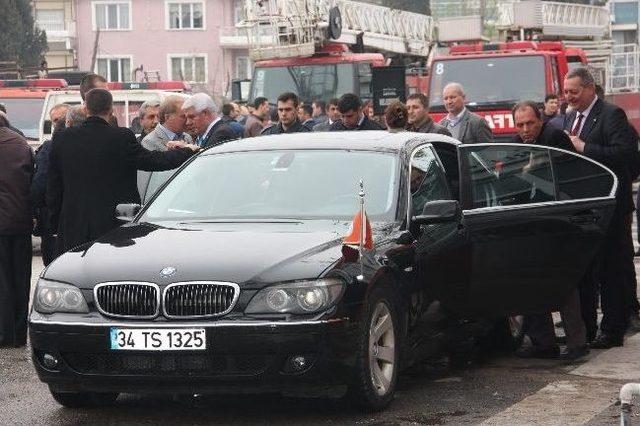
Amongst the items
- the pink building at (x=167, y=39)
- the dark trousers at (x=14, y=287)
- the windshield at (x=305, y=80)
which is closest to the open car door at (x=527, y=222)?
the dark trousers at (x=14, y=287)

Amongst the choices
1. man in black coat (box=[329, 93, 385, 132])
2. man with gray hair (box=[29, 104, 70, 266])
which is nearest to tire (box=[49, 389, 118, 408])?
man with gray hair (box=[29, 104, 70, 266])

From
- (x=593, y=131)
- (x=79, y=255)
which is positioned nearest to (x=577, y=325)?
(x=593, y=131)

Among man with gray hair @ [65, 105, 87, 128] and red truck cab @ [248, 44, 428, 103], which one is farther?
red truck cab @ [248, 44, 428, 103]

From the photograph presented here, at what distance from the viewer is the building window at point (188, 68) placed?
276 feet

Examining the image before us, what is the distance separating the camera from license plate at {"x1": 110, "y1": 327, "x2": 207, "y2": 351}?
7.81 m

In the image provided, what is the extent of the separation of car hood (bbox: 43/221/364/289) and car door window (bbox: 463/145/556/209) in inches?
59.8

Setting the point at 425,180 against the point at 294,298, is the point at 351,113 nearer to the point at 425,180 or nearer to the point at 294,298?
the point at 425,180

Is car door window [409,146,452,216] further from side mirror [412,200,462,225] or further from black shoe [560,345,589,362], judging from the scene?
black shoe [560,345,589,362]

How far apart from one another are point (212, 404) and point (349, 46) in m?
23.4

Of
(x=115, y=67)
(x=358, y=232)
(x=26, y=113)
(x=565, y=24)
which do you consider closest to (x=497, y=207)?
(x=358, y=232)

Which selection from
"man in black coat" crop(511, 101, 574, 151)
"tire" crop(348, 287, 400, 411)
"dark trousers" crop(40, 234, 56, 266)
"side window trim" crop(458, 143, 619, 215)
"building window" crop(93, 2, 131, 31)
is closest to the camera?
"tire" crop(348, 287, 400, 411)

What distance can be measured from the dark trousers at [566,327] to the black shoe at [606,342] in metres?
0.39

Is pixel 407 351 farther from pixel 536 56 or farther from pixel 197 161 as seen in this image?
pixel 536 56

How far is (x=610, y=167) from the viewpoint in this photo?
35.6ft
